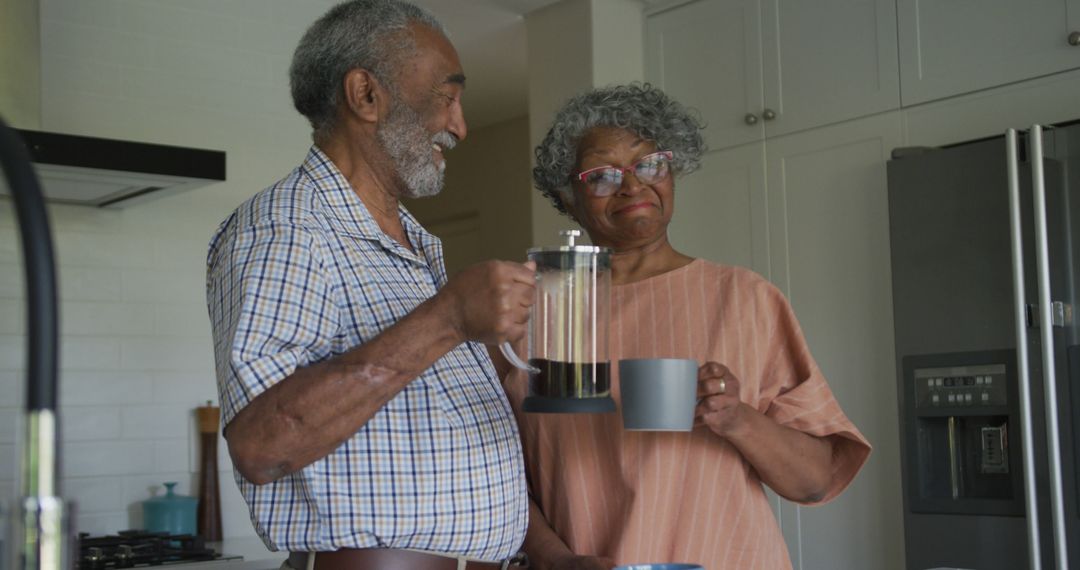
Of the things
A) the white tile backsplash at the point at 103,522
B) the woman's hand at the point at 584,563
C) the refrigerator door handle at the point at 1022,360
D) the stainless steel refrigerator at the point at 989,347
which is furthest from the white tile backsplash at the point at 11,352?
the refrigerator door handle at the point at 1022,360

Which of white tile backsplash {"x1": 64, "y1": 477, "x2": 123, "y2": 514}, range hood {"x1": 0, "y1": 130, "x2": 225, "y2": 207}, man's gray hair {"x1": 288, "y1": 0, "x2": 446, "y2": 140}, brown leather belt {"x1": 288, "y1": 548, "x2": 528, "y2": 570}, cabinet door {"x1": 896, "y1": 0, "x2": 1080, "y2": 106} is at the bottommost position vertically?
white tile backsplash {"x1": 64, "y1": 477, "x2": 123, "y2": 514}

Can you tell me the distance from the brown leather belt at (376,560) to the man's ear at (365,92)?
52cm

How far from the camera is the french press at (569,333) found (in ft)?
3.98

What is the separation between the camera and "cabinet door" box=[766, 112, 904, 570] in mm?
3207

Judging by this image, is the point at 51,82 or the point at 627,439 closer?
the point at 627,439

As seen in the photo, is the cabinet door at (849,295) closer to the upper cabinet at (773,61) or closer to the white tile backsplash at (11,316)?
the upper cabinet at (773,61)

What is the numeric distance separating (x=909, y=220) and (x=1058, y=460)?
29.4 inches

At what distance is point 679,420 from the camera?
1.25 meters

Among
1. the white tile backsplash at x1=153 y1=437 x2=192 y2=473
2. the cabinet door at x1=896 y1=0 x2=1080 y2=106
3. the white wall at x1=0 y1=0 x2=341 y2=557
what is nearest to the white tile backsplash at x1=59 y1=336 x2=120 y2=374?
the white wall at x1=0 y1=0 x2=341 y2=557

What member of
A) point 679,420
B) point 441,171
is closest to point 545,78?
point 441,171

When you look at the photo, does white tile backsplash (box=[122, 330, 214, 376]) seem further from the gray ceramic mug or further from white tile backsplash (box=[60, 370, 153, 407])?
the gray ceramic mug

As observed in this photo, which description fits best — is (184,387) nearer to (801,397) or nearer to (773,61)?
(773,61)

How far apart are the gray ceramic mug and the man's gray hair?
1.52 ft

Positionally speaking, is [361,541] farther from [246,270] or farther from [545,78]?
[545,78]
